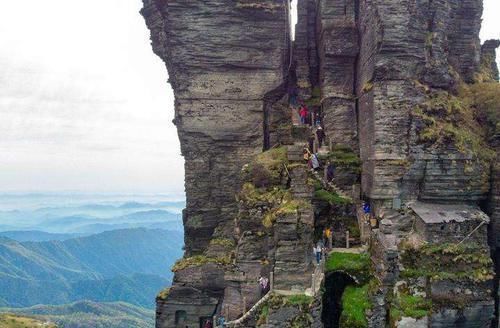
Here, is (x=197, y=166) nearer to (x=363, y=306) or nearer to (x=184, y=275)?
(x=184, y=275)

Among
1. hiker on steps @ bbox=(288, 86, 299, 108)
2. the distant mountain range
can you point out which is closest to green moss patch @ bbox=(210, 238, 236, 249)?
hiker on steps @ bbox=(288, 86, 299, 108)

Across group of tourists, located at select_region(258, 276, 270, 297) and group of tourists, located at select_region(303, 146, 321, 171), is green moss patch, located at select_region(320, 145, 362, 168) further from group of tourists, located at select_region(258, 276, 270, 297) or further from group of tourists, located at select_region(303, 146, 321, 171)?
group of tourists, located at select_region(258, 276, 270, 297)

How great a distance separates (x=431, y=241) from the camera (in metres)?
27.4

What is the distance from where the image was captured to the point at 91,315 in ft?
572

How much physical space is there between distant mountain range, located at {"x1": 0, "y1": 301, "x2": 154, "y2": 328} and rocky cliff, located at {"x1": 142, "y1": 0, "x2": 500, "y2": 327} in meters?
141

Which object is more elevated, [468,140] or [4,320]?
[468,140]

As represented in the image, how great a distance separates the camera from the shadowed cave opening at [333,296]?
31.4 meters

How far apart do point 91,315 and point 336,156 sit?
16237 centimetres

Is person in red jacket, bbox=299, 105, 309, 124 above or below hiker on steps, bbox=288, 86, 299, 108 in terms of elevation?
below

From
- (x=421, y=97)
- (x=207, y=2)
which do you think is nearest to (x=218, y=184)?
(x=207, y=2)

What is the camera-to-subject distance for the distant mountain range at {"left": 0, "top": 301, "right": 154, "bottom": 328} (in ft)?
534

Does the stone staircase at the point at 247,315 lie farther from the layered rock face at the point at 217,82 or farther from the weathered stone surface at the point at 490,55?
the weathered stone surface at the point at 490,55

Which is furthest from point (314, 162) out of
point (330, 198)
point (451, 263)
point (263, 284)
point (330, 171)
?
point (451, 263)

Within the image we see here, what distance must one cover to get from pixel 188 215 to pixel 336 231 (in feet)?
44.3
